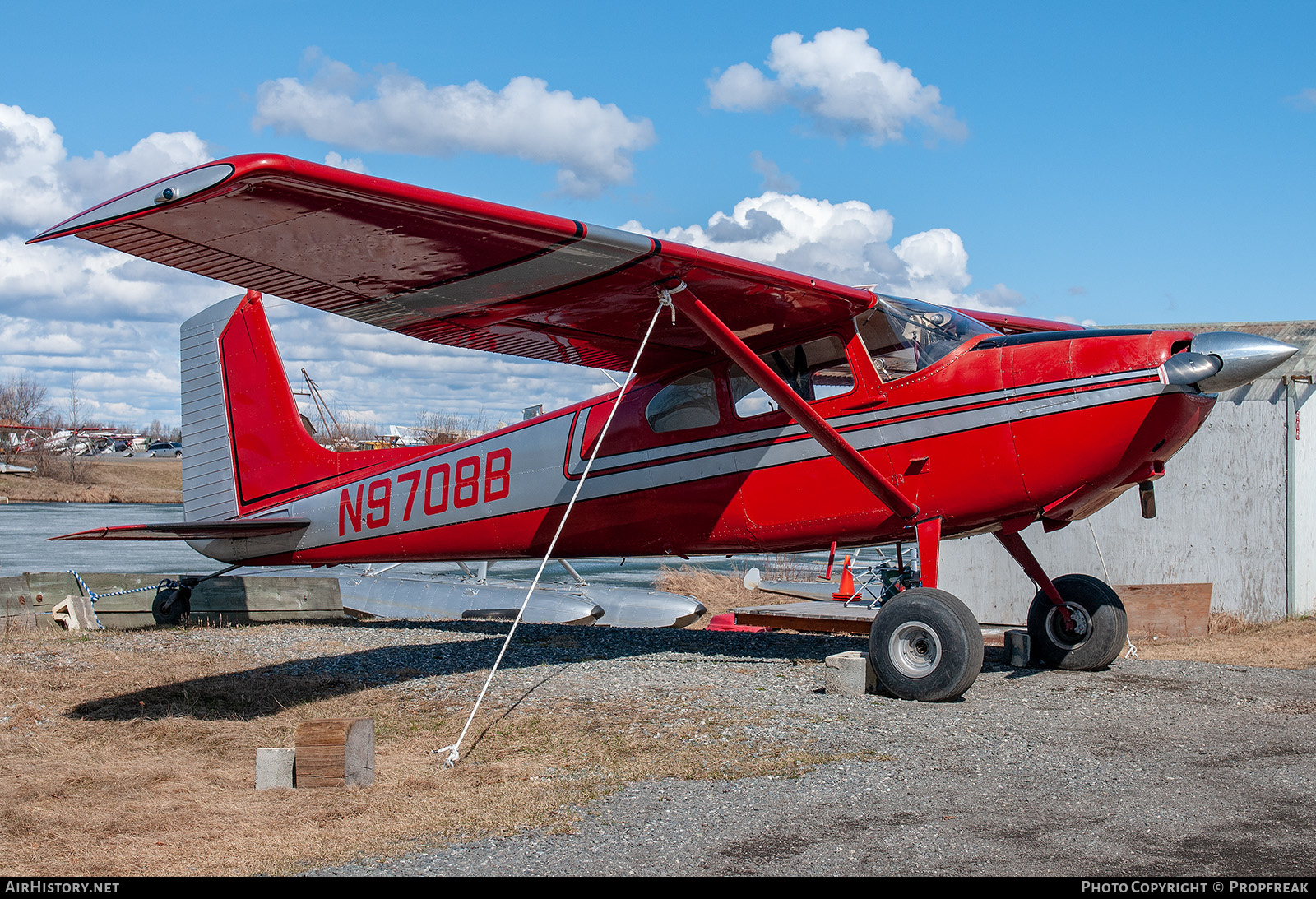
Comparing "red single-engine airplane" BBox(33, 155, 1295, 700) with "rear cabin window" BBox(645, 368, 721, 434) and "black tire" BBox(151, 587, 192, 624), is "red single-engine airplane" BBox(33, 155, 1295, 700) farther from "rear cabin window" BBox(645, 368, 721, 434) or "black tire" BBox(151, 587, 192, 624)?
"black tire" BBox(151, 587, 192, 624)

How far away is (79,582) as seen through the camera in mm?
11734

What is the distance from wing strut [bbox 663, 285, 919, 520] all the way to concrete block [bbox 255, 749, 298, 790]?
3.70 meters

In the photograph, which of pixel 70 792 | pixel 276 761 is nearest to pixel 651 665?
pixel 276 761

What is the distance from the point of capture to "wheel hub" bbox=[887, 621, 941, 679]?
263 inches

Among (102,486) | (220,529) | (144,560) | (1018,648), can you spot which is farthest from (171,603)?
(102,486)

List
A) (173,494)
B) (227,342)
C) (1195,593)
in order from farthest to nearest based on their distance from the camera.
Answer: (173,494) → (1195,593) → (227,342)

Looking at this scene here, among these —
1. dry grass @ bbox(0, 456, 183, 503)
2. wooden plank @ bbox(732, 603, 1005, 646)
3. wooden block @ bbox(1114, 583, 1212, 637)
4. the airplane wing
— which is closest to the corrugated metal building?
wooden block @ bbox(1114, 583, 1212, 637)

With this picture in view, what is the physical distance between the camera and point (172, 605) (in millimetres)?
11492

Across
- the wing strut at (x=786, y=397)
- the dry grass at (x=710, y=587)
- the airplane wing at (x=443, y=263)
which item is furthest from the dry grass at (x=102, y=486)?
the wing strut at (x=786, y=397)

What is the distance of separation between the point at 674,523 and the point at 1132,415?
3.46 meters

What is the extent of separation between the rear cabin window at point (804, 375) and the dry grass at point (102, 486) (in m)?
50.7

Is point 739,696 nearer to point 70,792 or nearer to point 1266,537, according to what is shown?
point 70,792

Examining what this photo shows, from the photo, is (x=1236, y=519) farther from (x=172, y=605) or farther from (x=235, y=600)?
(x=172, y=605)

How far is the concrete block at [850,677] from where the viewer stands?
688 cm
